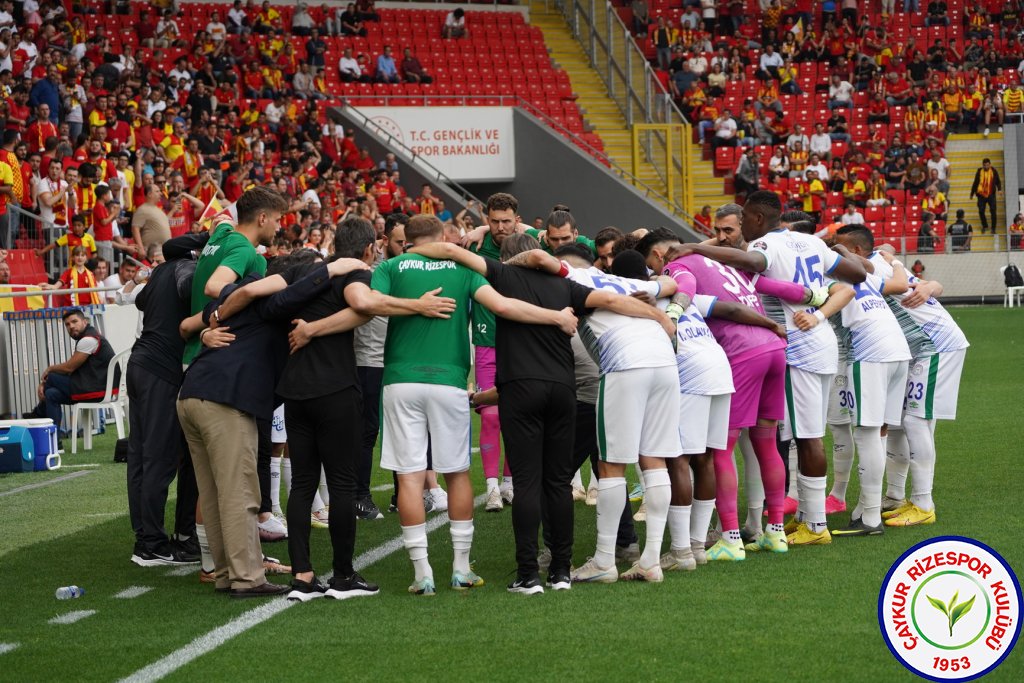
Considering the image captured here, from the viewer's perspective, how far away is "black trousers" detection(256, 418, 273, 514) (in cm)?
776

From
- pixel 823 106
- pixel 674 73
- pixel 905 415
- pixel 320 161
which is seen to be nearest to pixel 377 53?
pixel 320 161

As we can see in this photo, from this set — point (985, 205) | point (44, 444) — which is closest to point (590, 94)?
point (985, 205)

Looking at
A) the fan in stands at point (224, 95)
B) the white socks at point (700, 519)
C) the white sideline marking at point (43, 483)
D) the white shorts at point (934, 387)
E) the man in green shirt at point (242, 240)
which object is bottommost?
the white sideline marking at point (43, 483)

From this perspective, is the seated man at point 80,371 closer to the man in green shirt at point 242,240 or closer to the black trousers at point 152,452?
the black trousers at point 152,452

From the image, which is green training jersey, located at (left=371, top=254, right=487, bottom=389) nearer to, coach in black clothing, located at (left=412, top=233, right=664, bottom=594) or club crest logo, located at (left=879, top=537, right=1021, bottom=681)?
coach in black clothing, located at (left=412, top=233, right=664, bottom=594)

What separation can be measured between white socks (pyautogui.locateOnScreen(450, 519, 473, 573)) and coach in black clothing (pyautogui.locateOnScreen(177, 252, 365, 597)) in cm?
95

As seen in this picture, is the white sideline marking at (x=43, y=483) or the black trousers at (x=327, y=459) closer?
the black trousers at (x=327, y=459)

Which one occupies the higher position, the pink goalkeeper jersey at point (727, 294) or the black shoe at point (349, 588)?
the pink goalkeeper jersey at point (727, 294)

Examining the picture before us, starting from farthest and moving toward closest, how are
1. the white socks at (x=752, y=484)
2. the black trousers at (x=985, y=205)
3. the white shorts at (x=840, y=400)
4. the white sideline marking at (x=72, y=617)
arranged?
the black trousers at (x=985, y=205)
the white shorts at (x=840, y=400)
the white socks at (x=752, y=484)
the white sideline marking at (x=72, y=617)

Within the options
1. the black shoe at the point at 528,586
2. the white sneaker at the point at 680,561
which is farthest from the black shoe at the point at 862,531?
the black shoe at the point at 528,586

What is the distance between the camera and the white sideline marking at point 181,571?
25.6ft

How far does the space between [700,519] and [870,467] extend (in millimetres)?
1192

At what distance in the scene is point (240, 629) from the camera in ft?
20.9

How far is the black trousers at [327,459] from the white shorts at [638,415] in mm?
1314
